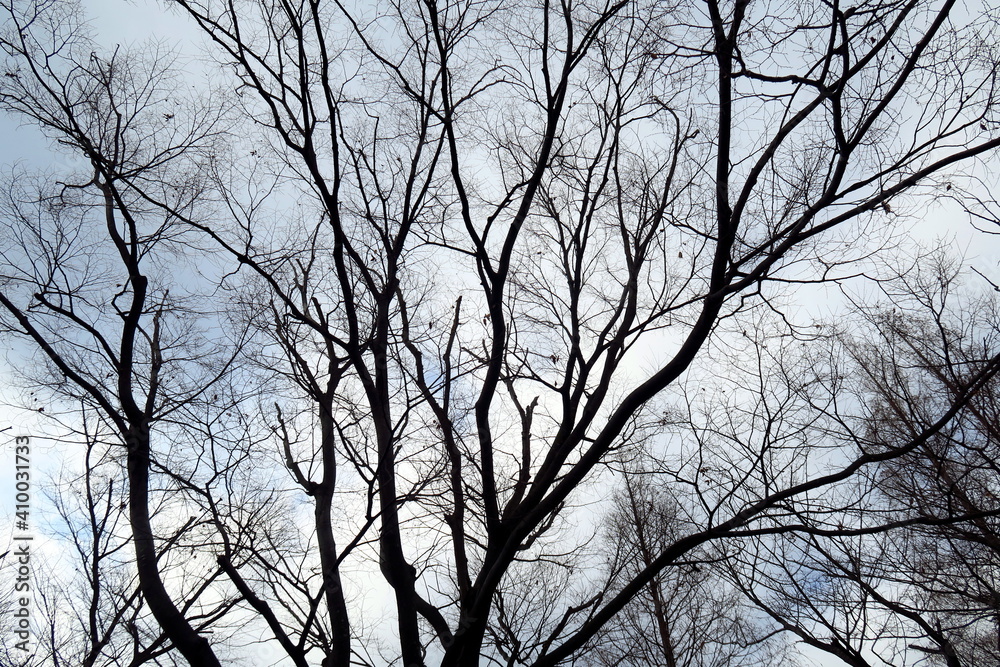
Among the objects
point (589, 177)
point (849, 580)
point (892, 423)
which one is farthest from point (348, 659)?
point (892, 423)

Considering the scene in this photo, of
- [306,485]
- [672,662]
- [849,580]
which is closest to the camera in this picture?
[306,485]

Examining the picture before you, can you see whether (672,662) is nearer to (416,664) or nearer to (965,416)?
(965,416)

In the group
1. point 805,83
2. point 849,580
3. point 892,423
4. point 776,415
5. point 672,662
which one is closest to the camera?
point 805,83

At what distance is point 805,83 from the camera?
3680mm

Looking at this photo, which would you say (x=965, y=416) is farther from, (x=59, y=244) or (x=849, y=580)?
(x=59, y=244)

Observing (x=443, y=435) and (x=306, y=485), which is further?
(x=306, y=485)

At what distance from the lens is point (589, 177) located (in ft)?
19.0

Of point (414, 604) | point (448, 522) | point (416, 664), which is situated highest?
point (448, 522)

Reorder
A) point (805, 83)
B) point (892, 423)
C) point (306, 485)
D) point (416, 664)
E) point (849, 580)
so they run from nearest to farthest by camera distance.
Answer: point (805, 83)
point (416, 664)
point (306, 485)
point (849, 580)
point (892, 423)

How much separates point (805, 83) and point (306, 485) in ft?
15.1

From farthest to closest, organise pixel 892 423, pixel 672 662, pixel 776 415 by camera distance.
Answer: pixel 672 662 → pixel 892 423 → pixel 776 415

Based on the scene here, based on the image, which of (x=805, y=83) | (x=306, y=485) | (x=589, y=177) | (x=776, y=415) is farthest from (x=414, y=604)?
(x=805, y=83)

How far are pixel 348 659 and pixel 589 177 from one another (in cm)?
464

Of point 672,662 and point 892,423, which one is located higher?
point 892,423
